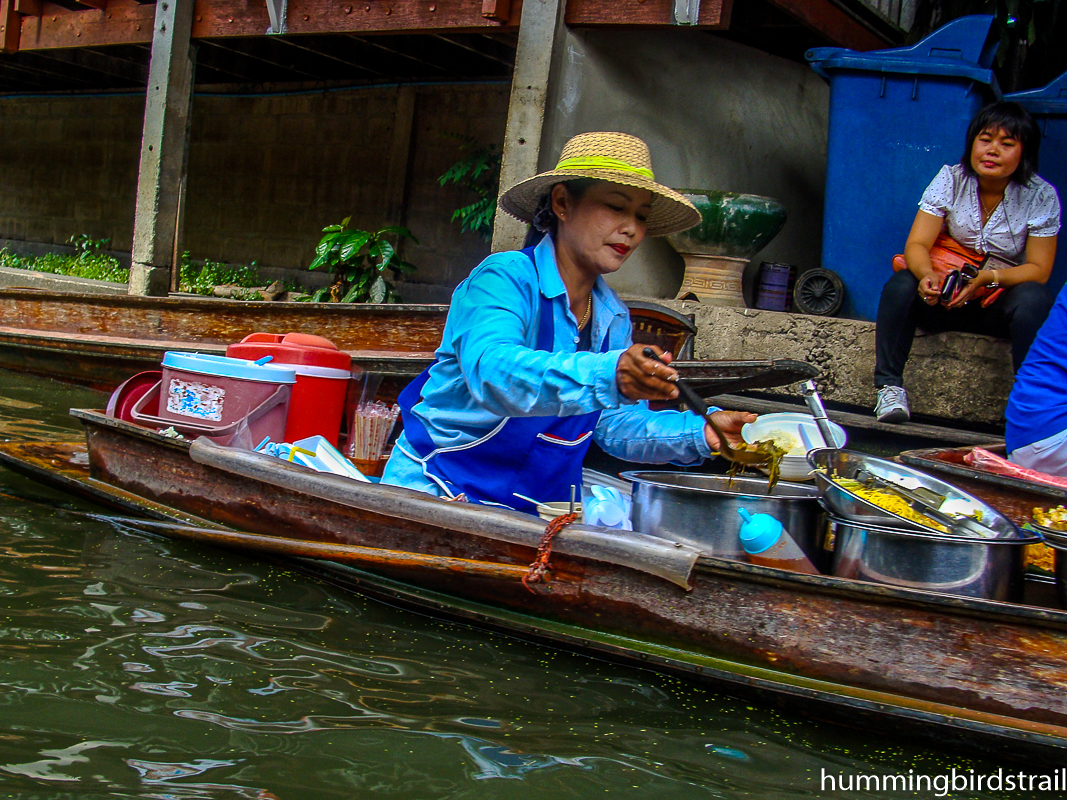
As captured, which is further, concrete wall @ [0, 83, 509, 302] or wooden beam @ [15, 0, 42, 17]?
concrete wall @ [0, 83, 509, 302]

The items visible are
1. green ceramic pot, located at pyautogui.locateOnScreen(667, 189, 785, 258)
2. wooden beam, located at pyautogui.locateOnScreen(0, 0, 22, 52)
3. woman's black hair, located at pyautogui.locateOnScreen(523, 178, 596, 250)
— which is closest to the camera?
Answer: woman's black hair, located at pyautogui.locateOnScreen(523, 178, 596, 250)

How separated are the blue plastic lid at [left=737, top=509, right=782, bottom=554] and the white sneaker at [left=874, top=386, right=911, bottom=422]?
6.34 ft

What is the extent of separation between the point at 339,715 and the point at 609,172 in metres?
1.55

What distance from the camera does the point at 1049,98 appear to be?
5137mm

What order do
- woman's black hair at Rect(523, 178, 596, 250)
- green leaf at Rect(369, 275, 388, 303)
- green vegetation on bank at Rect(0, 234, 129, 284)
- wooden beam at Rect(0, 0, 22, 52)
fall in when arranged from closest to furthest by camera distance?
woman's black hair at Rect(523, 178, 596, 250), green leaf at Rect(369, 275, 388, 303), wooden beam at Rect(0, 0, 22, 52), green vegetation on bank at Rect(0, 234, 129, 284)

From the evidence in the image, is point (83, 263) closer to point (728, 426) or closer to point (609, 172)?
point (609, 172)

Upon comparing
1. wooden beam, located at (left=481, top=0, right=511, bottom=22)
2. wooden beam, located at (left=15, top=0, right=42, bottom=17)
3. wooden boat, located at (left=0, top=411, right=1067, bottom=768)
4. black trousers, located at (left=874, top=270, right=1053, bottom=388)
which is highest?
wooden beam, located at (left=15, top=0, right=42, bottom=17)

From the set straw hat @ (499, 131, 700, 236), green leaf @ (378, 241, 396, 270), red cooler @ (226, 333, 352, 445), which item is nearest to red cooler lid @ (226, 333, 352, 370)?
red cooler @ (226, 333, 352, 445)

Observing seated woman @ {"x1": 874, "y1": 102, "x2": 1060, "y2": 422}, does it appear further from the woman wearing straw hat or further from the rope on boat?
the rope on boat

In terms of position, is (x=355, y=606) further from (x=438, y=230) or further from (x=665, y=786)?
(x=438, y=230)

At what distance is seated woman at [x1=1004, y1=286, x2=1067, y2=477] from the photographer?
121 inches

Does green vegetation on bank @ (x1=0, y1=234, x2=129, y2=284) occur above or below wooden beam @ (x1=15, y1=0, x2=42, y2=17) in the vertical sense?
→ below

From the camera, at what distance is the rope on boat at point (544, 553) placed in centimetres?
254

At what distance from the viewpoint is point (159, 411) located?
151 inches
